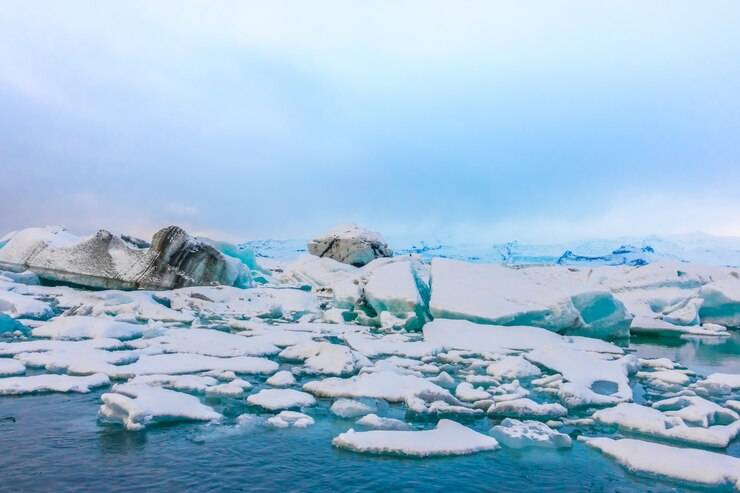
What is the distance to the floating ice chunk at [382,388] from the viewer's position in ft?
20.7

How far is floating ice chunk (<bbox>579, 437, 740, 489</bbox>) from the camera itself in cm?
422

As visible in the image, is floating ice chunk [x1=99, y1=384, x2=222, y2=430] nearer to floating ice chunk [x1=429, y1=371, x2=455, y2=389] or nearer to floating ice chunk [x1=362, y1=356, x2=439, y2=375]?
floating ice chunk [x1=362, y1=356, x2=439, y2=375]

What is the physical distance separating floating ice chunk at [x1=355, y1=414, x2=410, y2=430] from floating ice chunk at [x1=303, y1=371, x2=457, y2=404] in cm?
84

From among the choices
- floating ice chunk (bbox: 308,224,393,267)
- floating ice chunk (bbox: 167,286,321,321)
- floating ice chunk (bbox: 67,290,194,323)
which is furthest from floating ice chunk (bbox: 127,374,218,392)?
floating ice chunk (bbox: 308,224,393,267)

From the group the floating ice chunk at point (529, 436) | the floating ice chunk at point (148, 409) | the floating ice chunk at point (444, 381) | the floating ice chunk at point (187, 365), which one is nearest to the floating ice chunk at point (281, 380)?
the floating ice chunk at point (187, 365)

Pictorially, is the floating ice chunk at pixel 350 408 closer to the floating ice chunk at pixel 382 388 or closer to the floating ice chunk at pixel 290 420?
the floating ice chunk at pixel 290 420

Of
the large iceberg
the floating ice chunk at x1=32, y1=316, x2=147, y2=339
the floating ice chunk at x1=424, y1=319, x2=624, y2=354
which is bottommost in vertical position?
the floating ice chunk at x1=424, y1=319, x2=624, y2=354

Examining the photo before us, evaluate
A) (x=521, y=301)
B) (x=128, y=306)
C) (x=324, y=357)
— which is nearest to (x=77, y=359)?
(x=324, y=357)

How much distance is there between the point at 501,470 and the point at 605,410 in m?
2.22

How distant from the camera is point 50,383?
6160 millimetres

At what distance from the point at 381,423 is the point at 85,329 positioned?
649 centimetres

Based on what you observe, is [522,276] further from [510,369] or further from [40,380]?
[40,380]

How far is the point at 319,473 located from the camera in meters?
4.13

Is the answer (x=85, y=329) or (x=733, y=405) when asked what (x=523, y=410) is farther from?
(x=85, y=329)
